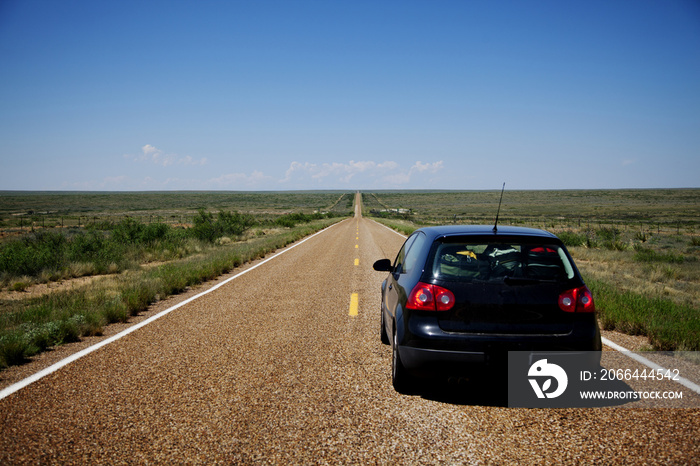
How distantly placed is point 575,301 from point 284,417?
261 cm

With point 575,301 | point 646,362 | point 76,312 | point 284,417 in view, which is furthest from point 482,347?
point 76,312

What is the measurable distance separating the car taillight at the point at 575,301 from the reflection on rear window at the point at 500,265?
161 mm

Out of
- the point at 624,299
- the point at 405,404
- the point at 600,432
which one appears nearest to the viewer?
the point at 600,432

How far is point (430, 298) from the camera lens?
3.65m

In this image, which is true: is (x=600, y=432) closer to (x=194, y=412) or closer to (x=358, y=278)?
(x=194, y=412)

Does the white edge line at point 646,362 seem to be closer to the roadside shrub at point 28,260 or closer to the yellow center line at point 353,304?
the yellow center line at point 353,304

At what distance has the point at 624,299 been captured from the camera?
7.71 meters

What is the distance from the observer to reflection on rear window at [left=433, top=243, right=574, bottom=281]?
375 centimetres

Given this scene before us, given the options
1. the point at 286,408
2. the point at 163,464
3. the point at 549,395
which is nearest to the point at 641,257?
the point at 549,395

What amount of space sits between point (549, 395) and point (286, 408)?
2400 mm

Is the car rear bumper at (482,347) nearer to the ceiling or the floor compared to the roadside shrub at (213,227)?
nearer to the ceiling

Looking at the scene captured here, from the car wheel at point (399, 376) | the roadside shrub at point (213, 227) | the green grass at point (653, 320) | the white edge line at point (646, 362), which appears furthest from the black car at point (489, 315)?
the roadside shrub at point (213, 227)

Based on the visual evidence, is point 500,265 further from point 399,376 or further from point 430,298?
point 399,376

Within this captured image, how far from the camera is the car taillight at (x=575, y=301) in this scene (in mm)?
3543
